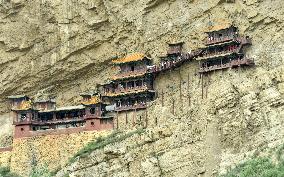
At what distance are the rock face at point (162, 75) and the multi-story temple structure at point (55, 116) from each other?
7.39 ft

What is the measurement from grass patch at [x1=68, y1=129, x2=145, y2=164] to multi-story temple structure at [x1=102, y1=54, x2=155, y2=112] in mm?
2603

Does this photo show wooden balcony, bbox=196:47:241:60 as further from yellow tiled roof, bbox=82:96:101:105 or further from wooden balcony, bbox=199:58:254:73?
yellow tiled roof, bbox=82:96:101:105

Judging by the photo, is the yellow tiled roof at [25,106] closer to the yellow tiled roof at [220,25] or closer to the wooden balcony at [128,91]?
the wooden balcony at [128,91]

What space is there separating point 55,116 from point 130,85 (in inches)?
239

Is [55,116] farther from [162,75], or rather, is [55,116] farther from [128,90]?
[162,75]

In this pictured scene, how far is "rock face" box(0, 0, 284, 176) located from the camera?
4600 centimetres

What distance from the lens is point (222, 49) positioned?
52094 millimetres

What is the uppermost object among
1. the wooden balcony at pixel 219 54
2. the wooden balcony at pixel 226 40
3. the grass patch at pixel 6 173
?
the wooden balcony at pixel 226 40

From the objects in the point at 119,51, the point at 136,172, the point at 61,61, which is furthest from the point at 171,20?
the point at 136,172

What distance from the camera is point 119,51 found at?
5734 centimetres

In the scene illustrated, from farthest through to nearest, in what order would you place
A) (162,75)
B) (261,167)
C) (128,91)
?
(128,91) < (162,75) < (261,167)

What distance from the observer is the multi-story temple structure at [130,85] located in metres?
53.9

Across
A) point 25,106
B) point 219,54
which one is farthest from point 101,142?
point 219,54

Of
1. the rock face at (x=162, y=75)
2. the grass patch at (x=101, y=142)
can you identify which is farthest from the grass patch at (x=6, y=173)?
the rock face at (x=162, y=75)
